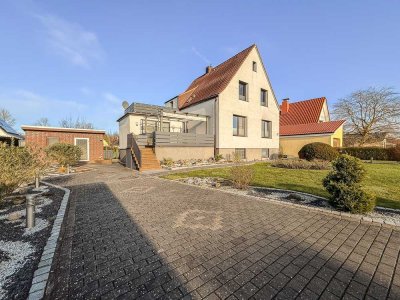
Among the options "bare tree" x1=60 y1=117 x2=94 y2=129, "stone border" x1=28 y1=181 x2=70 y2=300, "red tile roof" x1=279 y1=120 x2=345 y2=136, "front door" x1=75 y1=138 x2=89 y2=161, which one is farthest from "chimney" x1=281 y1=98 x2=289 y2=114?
"bare tree" x1=60 y1=117 x2=94 y2=129

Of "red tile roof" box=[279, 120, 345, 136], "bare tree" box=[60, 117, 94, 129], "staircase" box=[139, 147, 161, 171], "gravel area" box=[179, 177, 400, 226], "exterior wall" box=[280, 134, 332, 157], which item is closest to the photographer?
"gravel area" box=[179, 177, 400, 226]

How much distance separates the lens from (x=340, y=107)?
30.5 m

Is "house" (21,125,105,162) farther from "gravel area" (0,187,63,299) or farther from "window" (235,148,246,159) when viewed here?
"window" (235,148,246,159)

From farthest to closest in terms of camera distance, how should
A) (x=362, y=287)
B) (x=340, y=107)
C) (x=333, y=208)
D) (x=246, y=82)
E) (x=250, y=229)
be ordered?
(x=340, y=107), (x=246, y=82), (x=333, y=208), (x=250, y=229), (x=362, y=287)

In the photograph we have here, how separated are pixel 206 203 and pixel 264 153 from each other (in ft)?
59.6

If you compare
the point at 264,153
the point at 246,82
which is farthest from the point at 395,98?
the point at 246,82

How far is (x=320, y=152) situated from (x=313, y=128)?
959 centimetres

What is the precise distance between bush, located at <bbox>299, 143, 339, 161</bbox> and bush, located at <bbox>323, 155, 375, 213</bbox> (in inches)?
491

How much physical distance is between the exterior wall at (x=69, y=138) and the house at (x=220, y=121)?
2.72 meters

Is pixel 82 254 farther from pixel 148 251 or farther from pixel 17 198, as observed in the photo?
pixel 17 198

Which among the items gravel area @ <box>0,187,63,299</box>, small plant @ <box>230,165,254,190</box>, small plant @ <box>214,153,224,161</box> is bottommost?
gravel area @ <box>0,187,63,299</box>


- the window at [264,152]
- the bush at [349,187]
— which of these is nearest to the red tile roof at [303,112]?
the window at [264,152]

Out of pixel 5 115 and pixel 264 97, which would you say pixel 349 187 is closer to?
pixel 264 97

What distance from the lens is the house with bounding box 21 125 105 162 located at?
1753 centimetres
